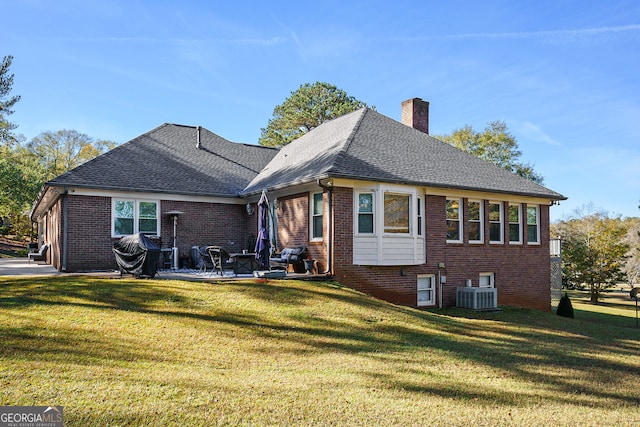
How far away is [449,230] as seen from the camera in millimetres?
16438

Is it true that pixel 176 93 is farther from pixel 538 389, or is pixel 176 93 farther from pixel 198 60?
pixel 538 389

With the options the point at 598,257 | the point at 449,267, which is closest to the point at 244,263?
the point at 449,267

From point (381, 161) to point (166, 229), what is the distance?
8.52 m

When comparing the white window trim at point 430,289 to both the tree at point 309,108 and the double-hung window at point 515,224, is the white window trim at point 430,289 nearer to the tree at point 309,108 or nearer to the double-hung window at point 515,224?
the double-hung window at point 515,224

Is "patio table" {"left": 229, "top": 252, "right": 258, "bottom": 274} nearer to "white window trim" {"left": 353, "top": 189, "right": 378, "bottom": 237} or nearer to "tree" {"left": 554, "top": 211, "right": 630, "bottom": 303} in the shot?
"white window trim" {"left": 353, "top": 189, "right": 378, "bottom": 237}

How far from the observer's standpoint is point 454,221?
16609mm

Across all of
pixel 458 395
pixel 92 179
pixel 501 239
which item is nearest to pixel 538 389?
pixel 458 395

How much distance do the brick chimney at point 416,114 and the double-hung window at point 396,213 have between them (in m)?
7.22

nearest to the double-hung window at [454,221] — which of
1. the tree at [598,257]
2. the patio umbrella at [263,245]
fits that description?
the patio umbrella at [263,245]

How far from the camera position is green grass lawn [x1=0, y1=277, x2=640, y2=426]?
504 cm

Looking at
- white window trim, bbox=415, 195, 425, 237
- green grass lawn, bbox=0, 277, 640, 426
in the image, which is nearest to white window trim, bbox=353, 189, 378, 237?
white window trim, bbox=415, 195, 425, 237

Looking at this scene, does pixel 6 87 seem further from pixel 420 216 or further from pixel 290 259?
pixel 420 216

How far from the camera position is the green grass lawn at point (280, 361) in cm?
504

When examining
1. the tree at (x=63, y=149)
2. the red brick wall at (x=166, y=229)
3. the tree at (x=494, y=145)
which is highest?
the tree at (x=63, y=149)
